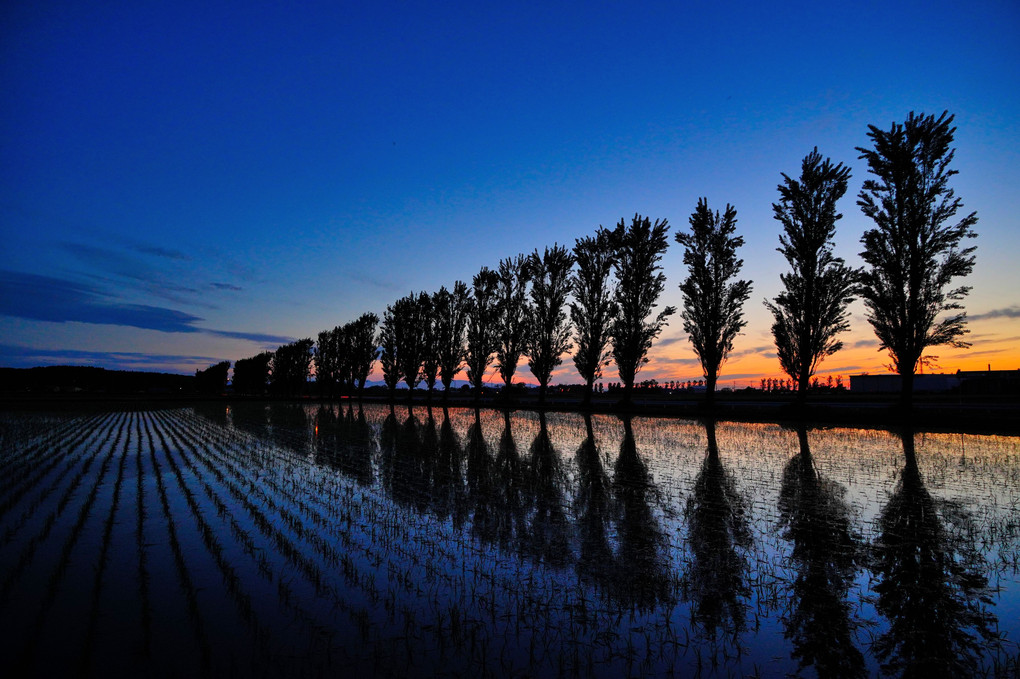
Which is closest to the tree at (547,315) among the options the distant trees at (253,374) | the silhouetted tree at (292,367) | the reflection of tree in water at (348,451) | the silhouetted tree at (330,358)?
the reflection of tree in water at (348,451)

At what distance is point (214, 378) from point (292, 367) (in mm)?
59953

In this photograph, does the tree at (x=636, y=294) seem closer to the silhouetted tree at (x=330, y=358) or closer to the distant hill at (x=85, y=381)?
the silhouetted tree at (x=330, y=358)

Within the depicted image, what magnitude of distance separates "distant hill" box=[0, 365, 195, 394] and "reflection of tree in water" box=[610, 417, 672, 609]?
132086mm

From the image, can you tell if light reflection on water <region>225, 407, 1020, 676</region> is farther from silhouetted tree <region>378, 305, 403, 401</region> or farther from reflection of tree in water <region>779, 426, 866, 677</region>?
silhouetted tree <region>378, 305, 403, 401</region>

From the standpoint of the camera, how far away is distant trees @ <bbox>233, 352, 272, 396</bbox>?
414 feet

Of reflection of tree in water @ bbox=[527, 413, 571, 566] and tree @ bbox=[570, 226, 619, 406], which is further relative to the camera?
tree @ bbox=[570, 226, 619, 406]

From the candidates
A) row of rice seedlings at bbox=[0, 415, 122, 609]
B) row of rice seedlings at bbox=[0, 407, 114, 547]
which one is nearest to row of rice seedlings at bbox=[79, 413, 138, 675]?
row of rice seedlings at bbox=[0, 415, 122, 609]

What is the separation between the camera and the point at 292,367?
114 metres

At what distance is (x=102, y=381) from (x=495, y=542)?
177 meters

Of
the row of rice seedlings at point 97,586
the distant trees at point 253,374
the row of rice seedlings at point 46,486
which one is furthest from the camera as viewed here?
the distant trees at point 253,374

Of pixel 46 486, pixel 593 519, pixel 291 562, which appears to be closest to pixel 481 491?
pixel 593 519

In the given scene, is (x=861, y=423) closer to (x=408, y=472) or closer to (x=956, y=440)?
(x=956, y=440)

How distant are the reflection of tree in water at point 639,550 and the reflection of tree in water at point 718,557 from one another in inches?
13.6

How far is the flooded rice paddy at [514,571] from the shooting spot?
3779mm
